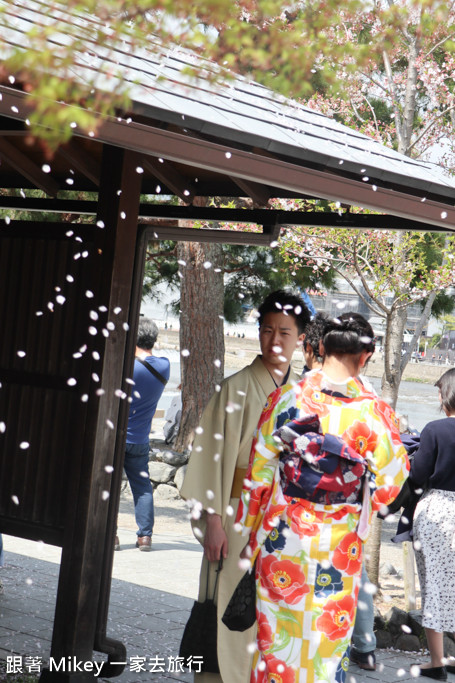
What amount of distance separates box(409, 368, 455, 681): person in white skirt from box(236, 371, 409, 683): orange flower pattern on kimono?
4.57 ft

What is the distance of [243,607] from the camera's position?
3.41m

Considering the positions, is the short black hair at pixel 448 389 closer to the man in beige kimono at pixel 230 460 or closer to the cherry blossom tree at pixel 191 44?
the man in beige kimono at pixel 230 460

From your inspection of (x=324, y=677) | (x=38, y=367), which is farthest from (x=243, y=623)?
(x=38, y=367)

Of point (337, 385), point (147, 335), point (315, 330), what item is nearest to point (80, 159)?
point (315, 330)

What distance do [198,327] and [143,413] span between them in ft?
15.2

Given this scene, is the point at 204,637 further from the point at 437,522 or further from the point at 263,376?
the point at 437,522

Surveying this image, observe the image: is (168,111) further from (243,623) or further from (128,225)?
(243,623)

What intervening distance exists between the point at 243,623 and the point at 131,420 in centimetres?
378

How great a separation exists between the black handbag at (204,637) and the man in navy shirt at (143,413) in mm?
3131

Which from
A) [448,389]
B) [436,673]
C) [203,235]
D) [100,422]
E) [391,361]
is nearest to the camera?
[100,422]

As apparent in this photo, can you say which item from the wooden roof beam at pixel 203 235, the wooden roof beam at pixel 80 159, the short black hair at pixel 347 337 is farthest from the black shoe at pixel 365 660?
the wooden roof beam at pixel 80 159

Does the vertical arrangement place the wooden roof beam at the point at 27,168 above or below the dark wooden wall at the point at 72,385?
above

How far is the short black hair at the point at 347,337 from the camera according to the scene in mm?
3479

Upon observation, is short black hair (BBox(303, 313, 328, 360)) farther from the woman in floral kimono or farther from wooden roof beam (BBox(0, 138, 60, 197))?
wooden roof beam (BBox(0, 138, 60, 197))
